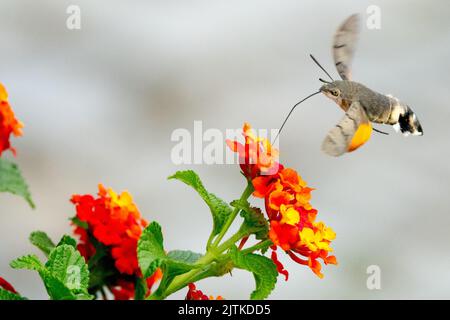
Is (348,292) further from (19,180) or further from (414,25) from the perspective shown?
(19,180)

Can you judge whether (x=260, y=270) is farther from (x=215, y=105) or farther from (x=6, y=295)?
(x=215, y=105)

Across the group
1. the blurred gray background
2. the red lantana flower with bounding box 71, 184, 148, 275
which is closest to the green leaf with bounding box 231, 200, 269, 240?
the red lantana flower with bounding box 71, 184, 148, 275

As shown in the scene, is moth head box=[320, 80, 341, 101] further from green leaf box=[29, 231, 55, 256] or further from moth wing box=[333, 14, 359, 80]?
green leaf box=[29, 231, 55, 256]

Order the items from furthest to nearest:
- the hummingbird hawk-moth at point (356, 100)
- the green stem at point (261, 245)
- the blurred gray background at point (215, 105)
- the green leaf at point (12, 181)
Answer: the blurred gray background at point (215, 105) < the hummingbird hawk-moth at point (356, 100) < the green stem at point (261, 245) < the green leaf at point (12, 181)

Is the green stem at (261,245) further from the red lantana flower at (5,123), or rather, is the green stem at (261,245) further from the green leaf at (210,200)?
the red lantana flower at (5,123)

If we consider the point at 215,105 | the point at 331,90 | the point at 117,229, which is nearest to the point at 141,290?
the point at 117,229

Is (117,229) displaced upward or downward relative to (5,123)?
downward

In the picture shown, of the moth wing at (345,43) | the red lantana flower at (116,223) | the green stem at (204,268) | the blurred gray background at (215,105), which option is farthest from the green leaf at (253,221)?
the blurred gray background at (215,105)

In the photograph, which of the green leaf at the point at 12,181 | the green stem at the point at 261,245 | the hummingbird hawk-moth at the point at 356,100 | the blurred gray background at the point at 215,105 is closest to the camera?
the green leaf at the point at 12,181
